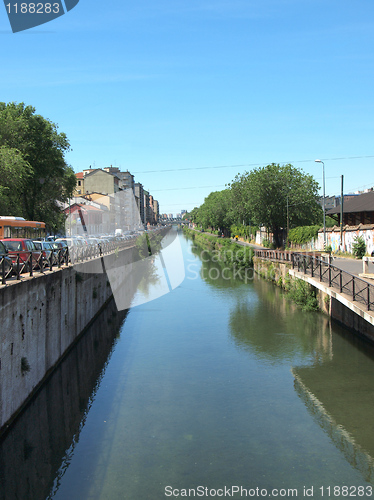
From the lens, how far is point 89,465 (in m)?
12.0

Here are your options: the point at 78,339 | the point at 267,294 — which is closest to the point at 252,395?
the point at 78,339

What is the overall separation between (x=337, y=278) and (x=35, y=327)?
1383 centimetres

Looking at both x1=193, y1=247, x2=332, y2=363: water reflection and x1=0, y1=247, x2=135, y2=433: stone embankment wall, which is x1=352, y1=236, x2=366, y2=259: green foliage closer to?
x1=193, y1=247, x2=332, y2=363: water reflection

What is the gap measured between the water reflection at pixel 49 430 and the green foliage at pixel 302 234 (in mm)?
36702

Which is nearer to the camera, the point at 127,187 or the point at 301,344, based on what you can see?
the point at 301,344

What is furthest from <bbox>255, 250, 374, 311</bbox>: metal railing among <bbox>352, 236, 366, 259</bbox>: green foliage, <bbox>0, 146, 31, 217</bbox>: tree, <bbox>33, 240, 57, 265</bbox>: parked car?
<bbox>0, 146, 31, 217</bbox>: tree

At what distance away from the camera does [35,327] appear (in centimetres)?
1569

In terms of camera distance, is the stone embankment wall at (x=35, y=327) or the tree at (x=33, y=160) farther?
the tree at (x=33, y=160)

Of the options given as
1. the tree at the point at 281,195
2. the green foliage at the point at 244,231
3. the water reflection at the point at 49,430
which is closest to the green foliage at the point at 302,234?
the tree at the point at 281,195

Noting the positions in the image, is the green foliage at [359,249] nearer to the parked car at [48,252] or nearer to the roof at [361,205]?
the roof at [361,205]

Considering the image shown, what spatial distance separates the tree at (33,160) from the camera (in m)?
36.8

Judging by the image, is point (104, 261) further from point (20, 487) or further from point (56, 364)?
point (20, 487)

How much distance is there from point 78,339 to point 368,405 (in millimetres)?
13949

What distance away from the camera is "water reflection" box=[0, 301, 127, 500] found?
11.3 m
